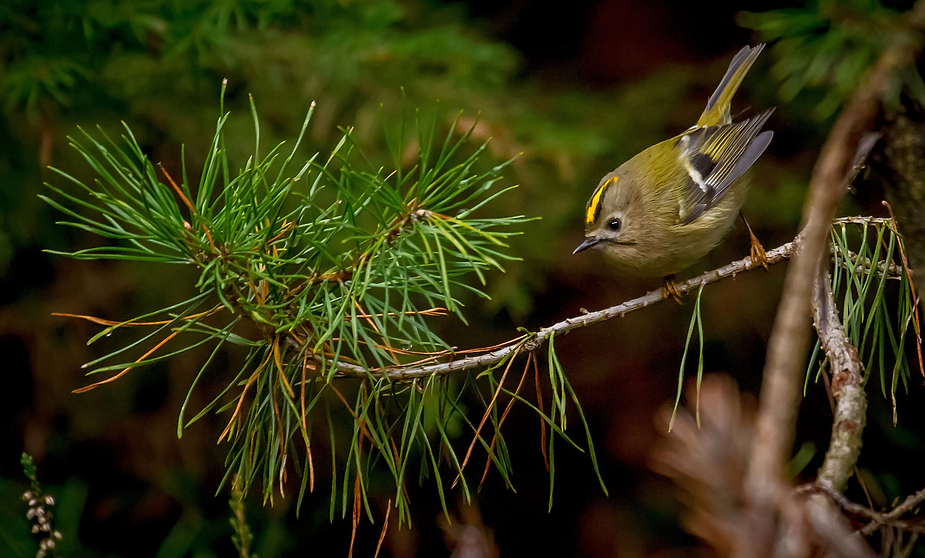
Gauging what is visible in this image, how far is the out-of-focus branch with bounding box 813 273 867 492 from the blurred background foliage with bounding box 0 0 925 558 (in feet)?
2.72

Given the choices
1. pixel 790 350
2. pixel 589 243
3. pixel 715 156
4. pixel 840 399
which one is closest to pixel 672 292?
pixel 589 243

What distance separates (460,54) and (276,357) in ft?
3.51

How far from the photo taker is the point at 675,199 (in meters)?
1.50

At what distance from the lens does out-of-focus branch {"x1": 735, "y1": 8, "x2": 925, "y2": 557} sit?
0.28m

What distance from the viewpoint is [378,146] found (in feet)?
5.39

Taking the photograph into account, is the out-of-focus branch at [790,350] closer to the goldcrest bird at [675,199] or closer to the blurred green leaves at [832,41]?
the blurred green leaves at [832,41]

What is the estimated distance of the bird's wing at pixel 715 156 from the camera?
1.48 metres

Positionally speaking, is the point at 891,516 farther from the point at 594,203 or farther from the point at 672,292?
the point at 594,203

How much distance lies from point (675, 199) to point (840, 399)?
3.58 ft

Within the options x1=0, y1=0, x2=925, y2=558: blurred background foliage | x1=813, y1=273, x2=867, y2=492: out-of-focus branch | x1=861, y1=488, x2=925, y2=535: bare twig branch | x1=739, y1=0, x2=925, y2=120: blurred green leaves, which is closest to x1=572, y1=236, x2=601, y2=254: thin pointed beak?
x1=0, y1=0, x2=925, y2=558: blurred background foliage

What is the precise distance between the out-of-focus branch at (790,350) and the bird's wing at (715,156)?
113 cm

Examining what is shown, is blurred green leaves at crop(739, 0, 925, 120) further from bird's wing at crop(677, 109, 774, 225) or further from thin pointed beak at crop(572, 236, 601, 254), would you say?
thin pointed beak at crop(572, 236, 601, 254)

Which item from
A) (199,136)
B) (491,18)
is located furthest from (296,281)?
(491,18)

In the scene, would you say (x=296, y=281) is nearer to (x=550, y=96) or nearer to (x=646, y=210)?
(x=646, y=210)
